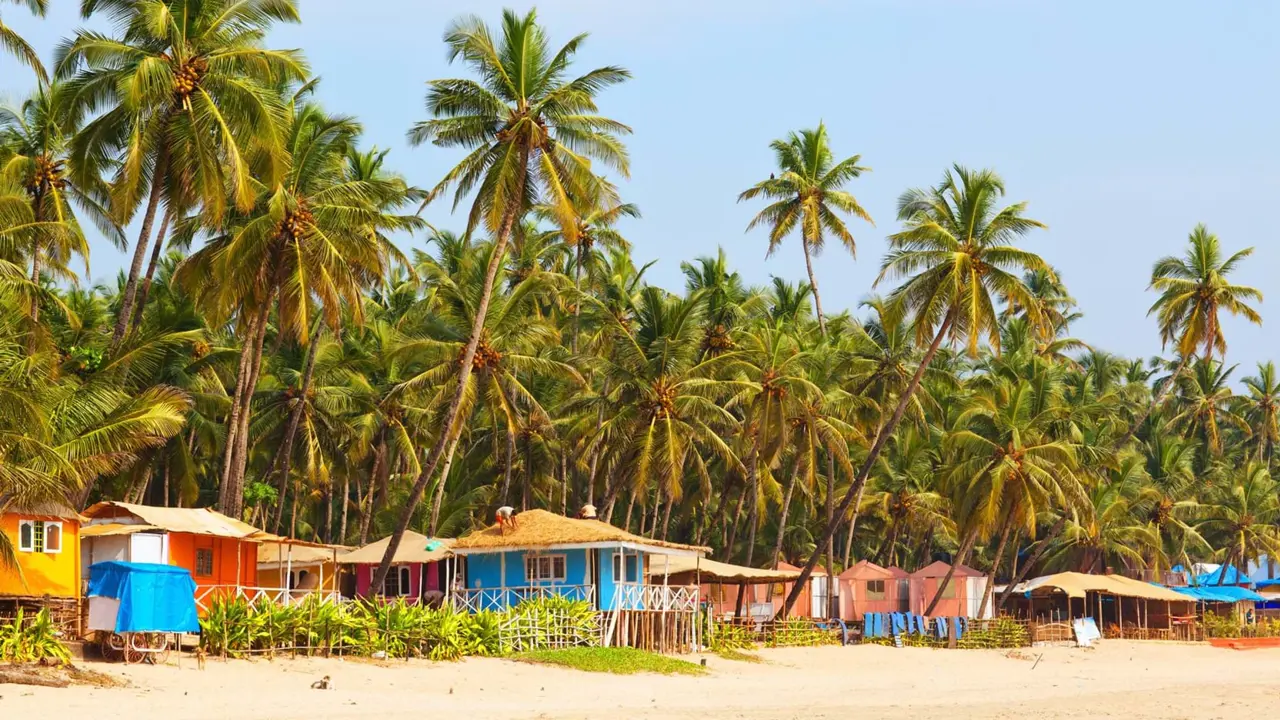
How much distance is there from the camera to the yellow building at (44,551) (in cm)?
2508

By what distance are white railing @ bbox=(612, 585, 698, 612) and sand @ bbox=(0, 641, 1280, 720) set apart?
5.12 feet

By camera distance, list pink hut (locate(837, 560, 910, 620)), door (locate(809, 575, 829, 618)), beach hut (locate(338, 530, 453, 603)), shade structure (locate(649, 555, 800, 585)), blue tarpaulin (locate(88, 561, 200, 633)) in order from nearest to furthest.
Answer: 1. blue tarpaulin (locate(88, 561, 200, 633))
2. beach hut (locate(338, 530, 453, 603))
3. shade structure (locate(649, 555, 800, 585))
4. door (locate(809, 575, 829, 618))
5. pink hut (locate(837, 560, 910, 620))

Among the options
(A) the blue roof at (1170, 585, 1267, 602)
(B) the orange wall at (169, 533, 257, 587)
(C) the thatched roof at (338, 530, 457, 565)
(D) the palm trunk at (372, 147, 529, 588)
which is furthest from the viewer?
(A) the blue roof at (1170, 585, 1267, 602)

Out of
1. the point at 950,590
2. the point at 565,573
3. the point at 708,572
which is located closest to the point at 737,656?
the point at 708,572

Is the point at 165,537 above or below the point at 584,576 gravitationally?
above

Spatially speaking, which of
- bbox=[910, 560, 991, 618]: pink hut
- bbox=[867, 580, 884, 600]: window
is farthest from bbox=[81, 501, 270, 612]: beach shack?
bbox=[910, 560, 991, 618]: pink hut

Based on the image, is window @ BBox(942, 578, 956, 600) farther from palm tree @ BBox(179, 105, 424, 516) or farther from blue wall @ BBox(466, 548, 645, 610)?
palm tree @ BBox(179, 105, 424, 516)

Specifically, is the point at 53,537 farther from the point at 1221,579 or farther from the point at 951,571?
the point at 1221,579

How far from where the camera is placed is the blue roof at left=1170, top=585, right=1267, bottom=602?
202 ft

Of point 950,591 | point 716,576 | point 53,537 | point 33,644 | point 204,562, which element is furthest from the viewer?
point 950,591

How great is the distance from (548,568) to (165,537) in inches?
353

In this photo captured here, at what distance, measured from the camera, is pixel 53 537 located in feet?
85.8

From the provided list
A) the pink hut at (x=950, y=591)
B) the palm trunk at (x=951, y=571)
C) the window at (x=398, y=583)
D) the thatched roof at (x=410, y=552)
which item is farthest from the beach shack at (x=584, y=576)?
the pink hut at (x=950, y=591)

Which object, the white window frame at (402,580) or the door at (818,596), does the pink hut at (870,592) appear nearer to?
the door at (818,596)
